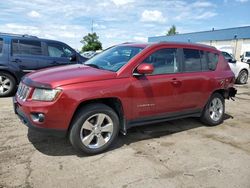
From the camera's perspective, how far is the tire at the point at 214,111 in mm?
5988

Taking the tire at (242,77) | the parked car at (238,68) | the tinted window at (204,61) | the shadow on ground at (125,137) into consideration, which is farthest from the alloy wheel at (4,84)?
the tire at (242,77)

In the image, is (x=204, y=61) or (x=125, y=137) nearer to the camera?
(x=125, y=137)

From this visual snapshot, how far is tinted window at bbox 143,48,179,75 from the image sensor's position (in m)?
4.85

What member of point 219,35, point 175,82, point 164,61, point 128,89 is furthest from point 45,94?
point 219,35

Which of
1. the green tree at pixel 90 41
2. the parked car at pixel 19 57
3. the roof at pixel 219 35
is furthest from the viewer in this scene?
the green tree at pixel 90 41

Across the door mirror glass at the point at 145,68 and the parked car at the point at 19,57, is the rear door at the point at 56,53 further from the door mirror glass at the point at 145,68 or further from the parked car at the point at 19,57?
the door mirror glass at the point at 145,68

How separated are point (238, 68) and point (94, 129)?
11017 mm

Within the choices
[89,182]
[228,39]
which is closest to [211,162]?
[89,182]

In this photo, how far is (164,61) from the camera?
5.03 m

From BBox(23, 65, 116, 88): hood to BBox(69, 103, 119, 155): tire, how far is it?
0.43 metres

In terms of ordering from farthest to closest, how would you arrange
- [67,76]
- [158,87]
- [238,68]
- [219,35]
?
[219,35] < [238,68] < [158,87] < [67,76]

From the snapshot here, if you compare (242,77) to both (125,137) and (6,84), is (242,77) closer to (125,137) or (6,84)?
(125,137)

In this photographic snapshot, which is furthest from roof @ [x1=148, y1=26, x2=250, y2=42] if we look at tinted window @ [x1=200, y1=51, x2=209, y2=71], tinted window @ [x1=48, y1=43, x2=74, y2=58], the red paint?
the red paint

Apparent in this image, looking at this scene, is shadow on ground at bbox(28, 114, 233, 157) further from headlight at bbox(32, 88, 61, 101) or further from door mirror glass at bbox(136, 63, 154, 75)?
door mirror glass at bbox(136, 63, 154, 75)
